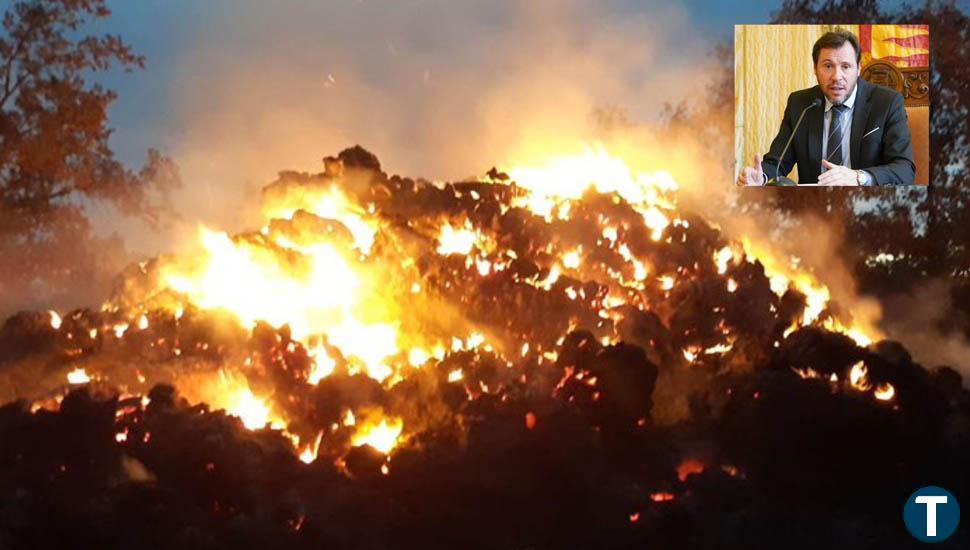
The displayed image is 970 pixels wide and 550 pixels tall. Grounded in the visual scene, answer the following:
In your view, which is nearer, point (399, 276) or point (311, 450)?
point (311, 450)

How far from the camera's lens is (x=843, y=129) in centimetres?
823

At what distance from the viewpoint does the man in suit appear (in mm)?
8250

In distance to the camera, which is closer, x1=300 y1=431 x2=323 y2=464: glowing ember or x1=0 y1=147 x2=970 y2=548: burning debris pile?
x1=0 y1=147 x2=970 y2=548: burning debris pile

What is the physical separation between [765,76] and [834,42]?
2.08 ft

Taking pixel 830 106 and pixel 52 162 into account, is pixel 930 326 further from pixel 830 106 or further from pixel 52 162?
pixel 52 162

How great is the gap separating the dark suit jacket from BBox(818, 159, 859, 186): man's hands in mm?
58

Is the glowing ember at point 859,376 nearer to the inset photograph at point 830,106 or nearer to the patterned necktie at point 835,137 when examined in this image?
the inset photograph at point 830,106

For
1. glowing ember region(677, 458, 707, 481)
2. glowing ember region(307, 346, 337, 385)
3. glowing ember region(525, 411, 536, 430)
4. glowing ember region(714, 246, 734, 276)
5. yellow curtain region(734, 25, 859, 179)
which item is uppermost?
yellow curtain region(734, 25, 859, 179)

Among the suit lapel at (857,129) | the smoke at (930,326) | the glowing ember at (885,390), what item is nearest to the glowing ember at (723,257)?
the suit lapel at (857,129)

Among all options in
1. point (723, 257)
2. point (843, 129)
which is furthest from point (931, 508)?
point (843, 129)

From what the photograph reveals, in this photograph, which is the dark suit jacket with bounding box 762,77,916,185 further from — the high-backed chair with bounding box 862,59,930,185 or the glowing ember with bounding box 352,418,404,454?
the glowing ember with bounding box 352,418,404,454

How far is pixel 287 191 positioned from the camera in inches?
331

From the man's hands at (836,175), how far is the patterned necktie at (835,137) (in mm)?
46

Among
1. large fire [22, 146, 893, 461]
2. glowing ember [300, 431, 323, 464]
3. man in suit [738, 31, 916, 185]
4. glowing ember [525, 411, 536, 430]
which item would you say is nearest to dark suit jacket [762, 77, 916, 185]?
man in suit [738, 31, 916, 185]
